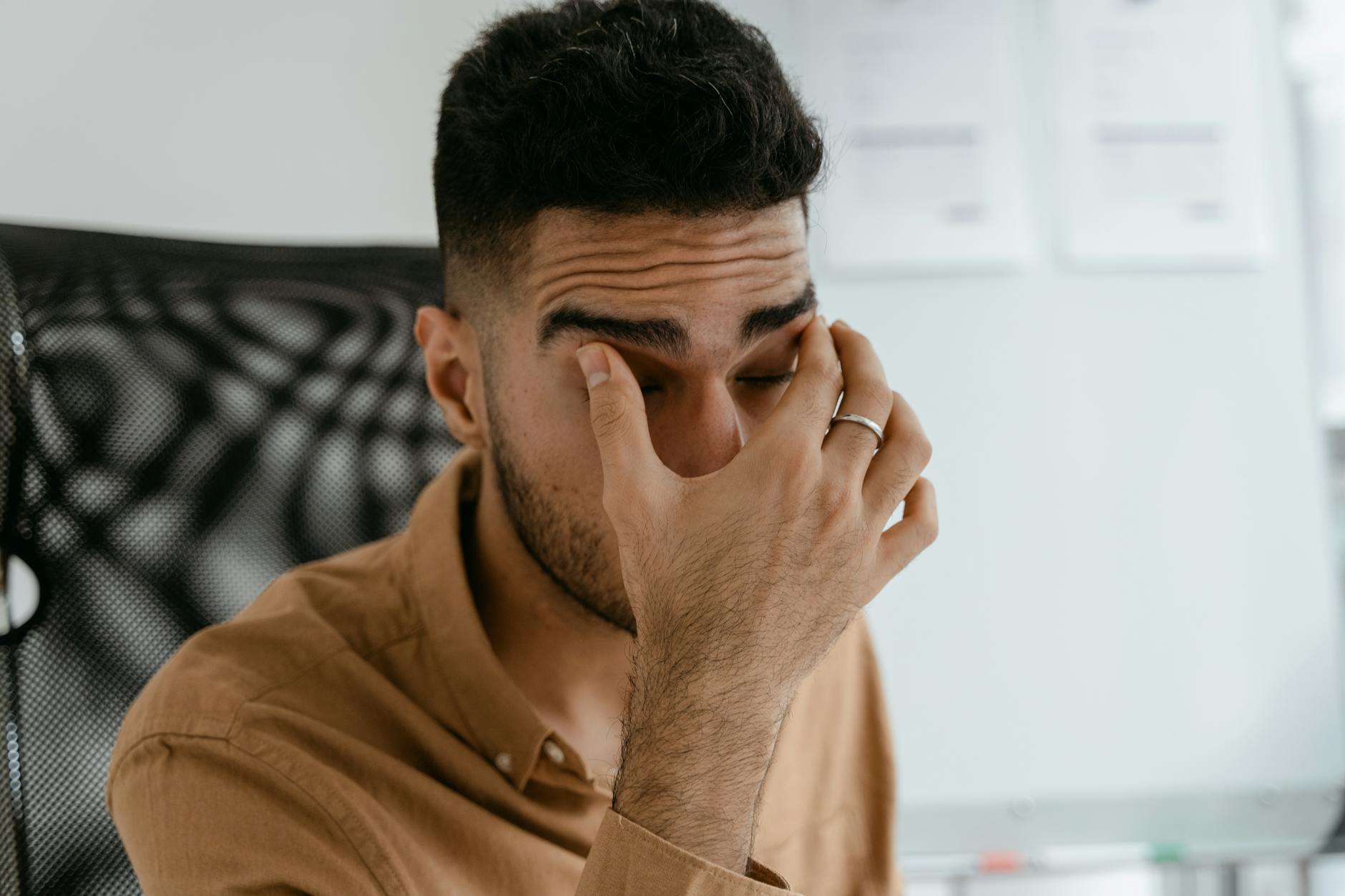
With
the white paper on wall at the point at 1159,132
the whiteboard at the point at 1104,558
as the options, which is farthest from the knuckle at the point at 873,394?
the white paper on wall at the point at 1159,132

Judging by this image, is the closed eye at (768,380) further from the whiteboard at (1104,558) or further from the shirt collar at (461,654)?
the whiteboard at (1104,558)

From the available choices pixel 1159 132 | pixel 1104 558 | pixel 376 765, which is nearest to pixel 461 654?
pixel 376 765

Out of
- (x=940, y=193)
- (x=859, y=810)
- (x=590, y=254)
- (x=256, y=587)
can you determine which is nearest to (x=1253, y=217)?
Answer: (x=940, y=193)

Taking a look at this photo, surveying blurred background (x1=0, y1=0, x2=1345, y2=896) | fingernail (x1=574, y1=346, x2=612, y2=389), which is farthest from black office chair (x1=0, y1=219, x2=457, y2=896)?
blurred background (x1=0, y1=0, x2=1345, y2=896)

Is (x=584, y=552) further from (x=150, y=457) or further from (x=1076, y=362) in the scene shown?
(x=1076, y=362)

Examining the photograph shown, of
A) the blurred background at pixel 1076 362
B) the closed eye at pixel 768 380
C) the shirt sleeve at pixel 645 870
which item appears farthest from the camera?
the blurred background at pixel 1076 362

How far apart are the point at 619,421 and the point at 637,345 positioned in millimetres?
80

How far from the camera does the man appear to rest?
72 centimetres

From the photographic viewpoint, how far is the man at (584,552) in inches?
28.5

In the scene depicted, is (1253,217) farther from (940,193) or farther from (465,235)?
(465,235)

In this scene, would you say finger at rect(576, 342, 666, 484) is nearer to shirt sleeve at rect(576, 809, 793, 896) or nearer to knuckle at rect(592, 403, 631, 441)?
knuckle at rect(592, 403, 631, 441)

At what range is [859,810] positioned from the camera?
1182mm

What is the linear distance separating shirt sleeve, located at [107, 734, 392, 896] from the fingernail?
0.37 meters

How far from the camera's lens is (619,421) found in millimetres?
769
